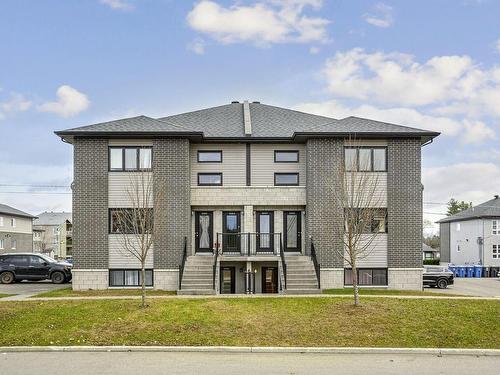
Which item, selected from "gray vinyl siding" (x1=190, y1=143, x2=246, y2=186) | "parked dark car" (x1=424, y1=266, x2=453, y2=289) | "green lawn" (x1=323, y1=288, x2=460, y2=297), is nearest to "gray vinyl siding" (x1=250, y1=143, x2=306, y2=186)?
"gray vinyl siding" (x1=190, y1=143, x2=246, y2=186)

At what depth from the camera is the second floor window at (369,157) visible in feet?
74.0

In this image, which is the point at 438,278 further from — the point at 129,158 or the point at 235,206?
the point at 129,158

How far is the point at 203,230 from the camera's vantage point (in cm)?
2383

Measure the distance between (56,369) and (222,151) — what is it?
1453 centimetres

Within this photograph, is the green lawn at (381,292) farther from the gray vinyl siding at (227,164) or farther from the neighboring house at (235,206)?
the gray vinyl siding at (227,164)

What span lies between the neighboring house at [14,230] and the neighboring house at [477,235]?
151 feet

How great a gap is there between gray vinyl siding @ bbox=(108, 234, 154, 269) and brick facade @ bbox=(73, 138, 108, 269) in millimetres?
214

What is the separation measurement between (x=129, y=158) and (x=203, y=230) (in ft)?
14.9

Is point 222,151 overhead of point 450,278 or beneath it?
overhead

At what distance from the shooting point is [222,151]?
23.9m

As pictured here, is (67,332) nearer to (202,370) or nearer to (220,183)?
A: (202,370)

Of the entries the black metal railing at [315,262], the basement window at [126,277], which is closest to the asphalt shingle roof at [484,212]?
the black metal railing at [315,262]

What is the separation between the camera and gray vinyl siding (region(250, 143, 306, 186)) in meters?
23.8

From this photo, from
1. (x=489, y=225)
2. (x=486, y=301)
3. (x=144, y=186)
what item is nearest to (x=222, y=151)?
(x=144, y=186)
